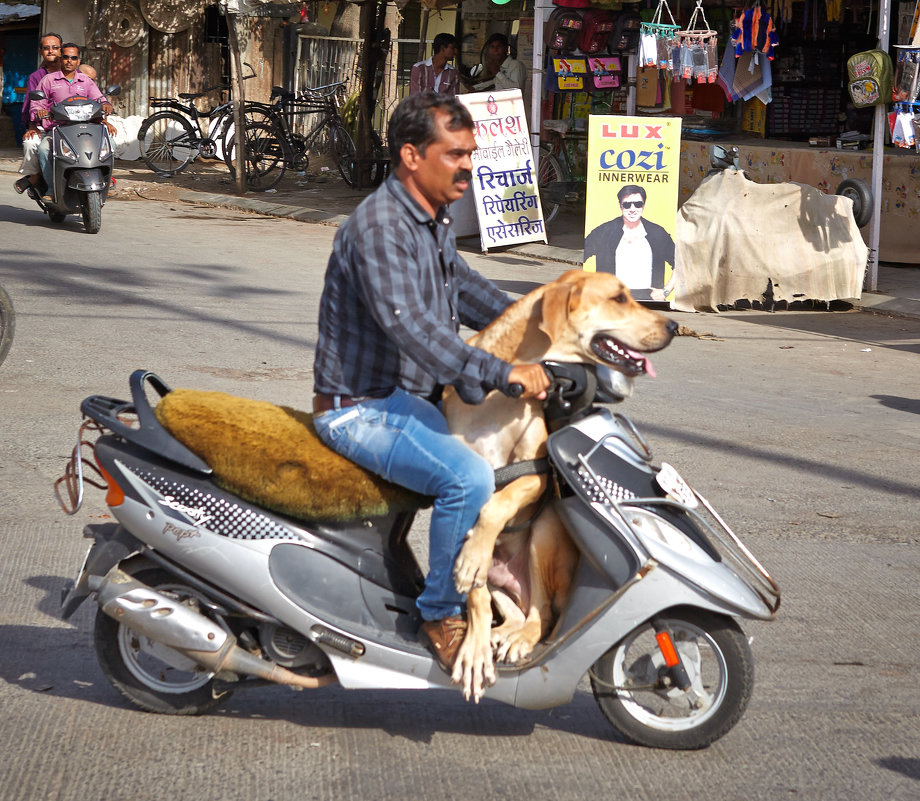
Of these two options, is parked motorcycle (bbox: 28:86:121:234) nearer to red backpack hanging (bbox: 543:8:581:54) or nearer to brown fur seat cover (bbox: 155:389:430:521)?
red backpack hanging (bbox: 543:8:581:54)

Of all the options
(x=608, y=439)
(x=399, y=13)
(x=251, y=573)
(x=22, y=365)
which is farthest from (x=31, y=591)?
(x=399, y=13)

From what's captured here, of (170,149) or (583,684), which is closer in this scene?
(583,684)

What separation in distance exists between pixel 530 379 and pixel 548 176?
1402cm

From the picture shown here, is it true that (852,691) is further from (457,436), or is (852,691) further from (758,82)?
(758,82)

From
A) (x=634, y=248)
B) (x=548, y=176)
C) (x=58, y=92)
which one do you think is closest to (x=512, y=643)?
(x=634, y=248)

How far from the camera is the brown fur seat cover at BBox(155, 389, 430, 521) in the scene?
325 centimetres

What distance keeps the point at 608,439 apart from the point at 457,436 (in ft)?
1.36

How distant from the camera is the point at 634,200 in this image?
11.1 m

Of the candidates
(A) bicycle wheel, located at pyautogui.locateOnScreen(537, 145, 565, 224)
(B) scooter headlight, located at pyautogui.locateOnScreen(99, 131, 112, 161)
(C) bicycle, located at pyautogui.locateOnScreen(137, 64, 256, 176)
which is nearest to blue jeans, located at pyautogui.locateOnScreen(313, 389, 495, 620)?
(B) scooter headlight, located at pyautogui.locateOnScreen(99, 131, 112, 161)

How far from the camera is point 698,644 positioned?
3334mm

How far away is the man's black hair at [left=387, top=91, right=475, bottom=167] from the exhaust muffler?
136cm

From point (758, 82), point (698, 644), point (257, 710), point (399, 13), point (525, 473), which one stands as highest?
point (399, 13)

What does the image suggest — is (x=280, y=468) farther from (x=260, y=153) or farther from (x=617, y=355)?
(x=260, y=153)

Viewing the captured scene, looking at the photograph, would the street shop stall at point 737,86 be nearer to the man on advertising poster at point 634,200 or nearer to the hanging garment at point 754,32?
the hanging garment at point 754,32
